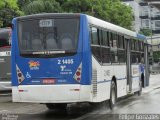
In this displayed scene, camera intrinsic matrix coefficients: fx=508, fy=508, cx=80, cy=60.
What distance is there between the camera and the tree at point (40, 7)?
46594 millimetres

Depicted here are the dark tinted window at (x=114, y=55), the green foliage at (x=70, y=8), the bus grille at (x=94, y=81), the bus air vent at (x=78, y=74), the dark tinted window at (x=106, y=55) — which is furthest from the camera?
the green foliage at (x=70, y=8)

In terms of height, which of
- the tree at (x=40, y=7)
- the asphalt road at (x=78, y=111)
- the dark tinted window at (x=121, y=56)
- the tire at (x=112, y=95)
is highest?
the tree at (x=40, y=7)

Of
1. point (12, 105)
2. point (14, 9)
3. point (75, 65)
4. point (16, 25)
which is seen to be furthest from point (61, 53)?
point (14, 9)

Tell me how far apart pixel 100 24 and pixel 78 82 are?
8.51 feet

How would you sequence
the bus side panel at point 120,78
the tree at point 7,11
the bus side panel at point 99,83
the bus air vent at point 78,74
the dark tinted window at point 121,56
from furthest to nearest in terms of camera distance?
the tree at point 7,11 < the dark tinted window at point 121,56 < the bus side panel at point 120,78 < the bus side panel at point 99,83 < the bus air vent at point 78,74

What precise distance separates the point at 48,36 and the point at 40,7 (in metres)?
32.4

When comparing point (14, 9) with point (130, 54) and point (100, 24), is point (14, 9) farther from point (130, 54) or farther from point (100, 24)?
point (100, 24)

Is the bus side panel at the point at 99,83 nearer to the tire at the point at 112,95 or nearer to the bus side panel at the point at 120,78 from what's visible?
the tire at the point at 112,95

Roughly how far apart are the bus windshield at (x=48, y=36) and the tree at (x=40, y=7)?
31.4 metres

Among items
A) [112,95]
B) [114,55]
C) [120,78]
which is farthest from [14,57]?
[120,78]

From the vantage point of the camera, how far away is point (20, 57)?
14.9 m

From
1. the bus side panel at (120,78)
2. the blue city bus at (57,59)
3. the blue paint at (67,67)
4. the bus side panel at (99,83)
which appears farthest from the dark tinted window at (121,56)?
the blue paint at (67,67)

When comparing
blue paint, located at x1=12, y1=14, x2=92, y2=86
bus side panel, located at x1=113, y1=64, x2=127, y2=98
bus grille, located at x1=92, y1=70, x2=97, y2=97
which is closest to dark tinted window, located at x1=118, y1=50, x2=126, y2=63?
bus side panel, located at x1=113, y1=64, x2=127, y2=98

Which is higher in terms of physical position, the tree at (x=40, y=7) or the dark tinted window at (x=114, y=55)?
the tree at (x=40, y=7)
